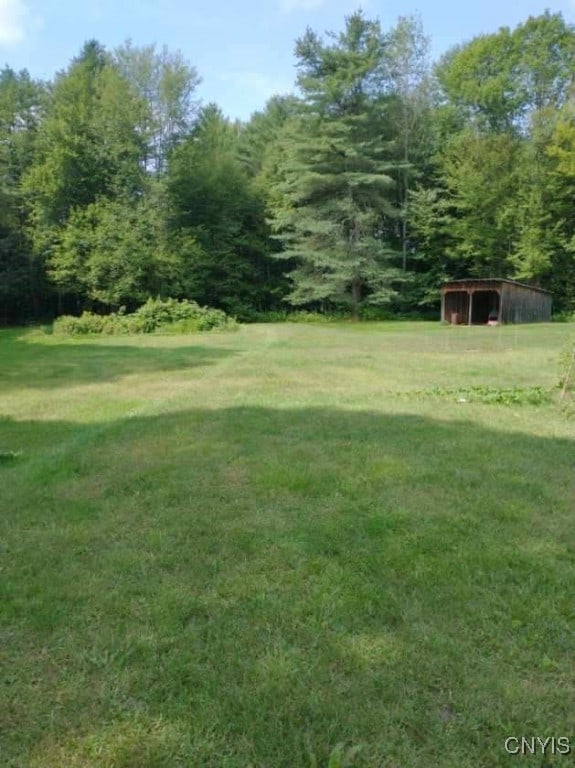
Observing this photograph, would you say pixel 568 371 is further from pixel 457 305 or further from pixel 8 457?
pixel 457 305

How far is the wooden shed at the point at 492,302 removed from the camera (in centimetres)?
2498

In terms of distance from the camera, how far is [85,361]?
12086 mm

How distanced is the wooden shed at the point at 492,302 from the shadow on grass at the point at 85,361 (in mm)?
14559

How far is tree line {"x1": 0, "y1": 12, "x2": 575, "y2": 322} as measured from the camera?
2805 cm

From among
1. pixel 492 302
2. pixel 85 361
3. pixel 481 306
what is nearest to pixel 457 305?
pixel 481 306

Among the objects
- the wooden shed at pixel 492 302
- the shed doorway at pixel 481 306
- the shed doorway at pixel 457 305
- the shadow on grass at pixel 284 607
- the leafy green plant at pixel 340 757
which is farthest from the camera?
the shed doorway at pixel 481 306

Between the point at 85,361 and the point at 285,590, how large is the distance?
1045 centimetres

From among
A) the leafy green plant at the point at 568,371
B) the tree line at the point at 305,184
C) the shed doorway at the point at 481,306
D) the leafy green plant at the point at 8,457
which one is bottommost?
the leafy green plant at the point at 8,457

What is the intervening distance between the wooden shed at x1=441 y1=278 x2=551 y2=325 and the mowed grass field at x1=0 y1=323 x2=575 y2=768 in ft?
66.8

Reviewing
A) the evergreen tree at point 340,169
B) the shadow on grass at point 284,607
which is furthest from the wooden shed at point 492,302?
the shadow on grass at point 284,607

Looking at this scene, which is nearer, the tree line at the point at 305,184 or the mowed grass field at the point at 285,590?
the mowed grass field at the point at 285,590

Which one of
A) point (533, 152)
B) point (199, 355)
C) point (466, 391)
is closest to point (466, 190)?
point (533, 152)

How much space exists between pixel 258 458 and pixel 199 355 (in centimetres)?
836

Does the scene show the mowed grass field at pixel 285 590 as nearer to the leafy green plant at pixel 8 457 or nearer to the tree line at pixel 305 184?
the leafy green plant at pixel 8 457
